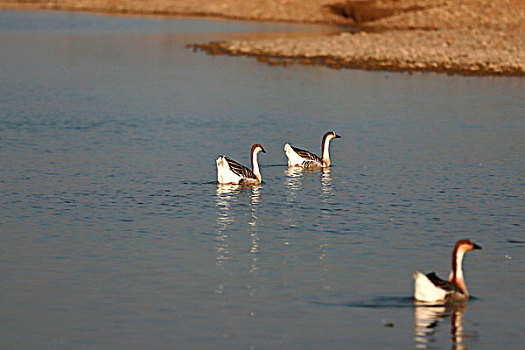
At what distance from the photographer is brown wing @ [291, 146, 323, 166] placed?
2592 cm

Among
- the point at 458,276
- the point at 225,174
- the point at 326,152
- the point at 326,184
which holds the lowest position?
the point at 458,276

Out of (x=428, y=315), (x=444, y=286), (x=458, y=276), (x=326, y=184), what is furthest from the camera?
(x=326, y=184)

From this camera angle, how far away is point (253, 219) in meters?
19.7

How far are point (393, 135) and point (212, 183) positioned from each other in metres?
10.0

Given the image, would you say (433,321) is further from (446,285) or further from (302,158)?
(302,158)

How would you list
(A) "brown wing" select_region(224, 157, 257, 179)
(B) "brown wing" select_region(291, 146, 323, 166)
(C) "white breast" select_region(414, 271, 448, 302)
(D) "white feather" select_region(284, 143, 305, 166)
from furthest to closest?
(B) "brown wing" select_region(291, 146, 323, 166)
(D) "white feather" select_region(284, 143, 305, 166)
(A) "brown wing" select_region(224, 157, 257, 179)
(C) "white breast" select_region(414, 271, 448, 302)

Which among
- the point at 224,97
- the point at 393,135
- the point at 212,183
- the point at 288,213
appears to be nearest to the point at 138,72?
the point at 224,97

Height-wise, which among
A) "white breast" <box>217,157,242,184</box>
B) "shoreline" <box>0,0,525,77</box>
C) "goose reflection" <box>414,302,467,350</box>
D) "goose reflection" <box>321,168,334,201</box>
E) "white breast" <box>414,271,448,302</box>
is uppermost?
"shoreline" <box>0,0,525,77</box>

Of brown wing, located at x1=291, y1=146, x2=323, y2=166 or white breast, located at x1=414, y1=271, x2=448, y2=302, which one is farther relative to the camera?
brown wing, located at x1=291, y1=146, x2=323, y2=166

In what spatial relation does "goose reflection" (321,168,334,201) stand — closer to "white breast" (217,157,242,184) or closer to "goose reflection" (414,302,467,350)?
"white breast" (217,157,242,184)

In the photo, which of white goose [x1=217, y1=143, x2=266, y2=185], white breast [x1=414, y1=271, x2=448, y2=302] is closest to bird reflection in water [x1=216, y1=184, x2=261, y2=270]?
white goose [x1=217, y1=143, x2=266, y2=185]

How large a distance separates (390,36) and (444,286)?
176 feet

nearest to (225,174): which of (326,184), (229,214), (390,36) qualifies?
(326,184)

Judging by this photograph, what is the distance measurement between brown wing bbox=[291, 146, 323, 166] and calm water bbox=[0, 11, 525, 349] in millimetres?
642
